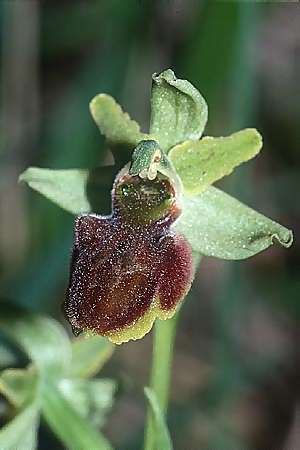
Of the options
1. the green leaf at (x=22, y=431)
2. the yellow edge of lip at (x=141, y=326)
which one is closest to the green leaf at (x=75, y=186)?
the yellow edge of lip at (x=141, y=326)

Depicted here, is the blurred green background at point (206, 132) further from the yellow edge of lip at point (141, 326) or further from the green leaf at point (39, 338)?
the yellow edge of lip at point (141, 326)

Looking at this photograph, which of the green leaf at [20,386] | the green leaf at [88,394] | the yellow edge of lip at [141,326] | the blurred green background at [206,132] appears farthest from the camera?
the blurred green background at [206,132]

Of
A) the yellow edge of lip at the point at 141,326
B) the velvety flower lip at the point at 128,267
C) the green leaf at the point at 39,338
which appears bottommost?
the green leaf at the point at 39,338

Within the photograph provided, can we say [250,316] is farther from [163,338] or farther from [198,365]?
[163,338]

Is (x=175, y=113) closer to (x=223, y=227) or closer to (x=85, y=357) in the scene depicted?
(x=223, y=227)

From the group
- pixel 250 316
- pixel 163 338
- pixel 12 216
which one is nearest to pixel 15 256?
pixel 12 216

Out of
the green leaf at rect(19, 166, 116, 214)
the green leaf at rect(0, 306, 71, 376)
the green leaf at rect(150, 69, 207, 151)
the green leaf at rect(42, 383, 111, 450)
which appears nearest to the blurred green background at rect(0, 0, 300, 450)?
the green leaf at rect(0, 306, 71, 376)

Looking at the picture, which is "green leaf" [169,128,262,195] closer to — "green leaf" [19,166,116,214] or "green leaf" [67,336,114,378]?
"green leaf" [19,166,116,214]
